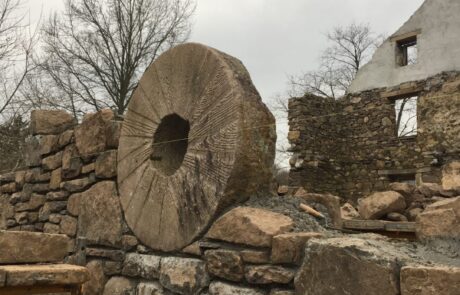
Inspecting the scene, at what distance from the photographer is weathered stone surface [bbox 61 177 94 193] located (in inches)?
136

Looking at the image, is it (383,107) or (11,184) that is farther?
(383,107)

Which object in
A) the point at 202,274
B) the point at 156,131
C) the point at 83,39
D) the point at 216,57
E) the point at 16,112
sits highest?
the point at 83,39

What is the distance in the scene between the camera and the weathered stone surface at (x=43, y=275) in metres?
1.89

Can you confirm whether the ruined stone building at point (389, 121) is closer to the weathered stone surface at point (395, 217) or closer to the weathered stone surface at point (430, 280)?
the weathered stone surface at point (395, 217)

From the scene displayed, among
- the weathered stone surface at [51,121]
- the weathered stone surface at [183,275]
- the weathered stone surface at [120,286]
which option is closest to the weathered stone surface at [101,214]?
the weathered stone surface at [120,286]

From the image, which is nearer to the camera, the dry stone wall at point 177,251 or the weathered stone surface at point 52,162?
the dry stone wall at point 177,251

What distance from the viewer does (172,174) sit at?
2715mm

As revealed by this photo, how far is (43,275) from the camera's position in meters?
1.95

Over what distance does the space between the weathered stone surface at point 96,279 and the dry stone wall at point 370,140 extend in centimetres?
745

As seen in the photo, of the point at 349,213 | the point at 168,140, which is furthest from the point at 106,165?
the point at 349,213

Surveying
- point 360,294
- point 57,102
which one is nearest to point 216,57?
point 360,294

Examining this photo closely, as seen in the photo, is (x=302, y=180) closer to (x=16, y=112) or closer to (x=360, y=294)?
(x=16, y=112)

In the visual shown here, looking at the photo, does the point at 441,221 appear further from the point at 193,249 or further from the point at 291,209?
the point at 193,249

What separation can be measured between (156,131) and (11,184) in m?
2.36
